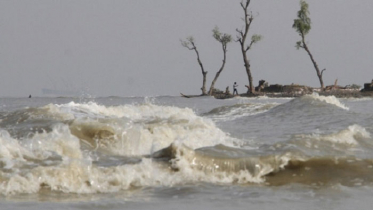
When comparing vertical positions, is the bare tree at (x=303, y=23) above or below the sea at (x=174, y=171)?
above

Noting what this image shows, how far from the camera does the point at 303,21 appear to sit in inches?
1713

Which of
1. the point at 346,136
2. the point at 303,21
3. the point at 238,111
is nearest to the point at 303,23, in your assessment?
the point at 303,21

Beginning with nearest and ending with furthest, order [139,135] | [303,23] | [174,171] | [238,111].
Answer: [174,171] → [139,135] → [238,111] → [303,23]

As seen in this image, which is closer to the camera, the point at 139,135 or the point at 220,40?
the point at 139,135

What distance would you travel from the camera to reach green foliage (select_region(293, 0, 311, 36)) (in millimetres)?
43219

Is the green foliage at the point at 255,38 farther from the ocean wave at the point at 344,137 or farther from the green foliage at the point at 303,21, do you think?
the ocean wave at the point at 344,137

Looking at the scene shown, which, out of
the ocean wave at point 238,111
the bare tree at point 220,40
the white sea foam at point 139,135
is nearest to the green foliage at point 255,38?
the bare tree at point 220,40

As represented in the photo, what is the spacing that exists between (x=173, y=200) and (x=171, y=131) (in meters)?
4.49

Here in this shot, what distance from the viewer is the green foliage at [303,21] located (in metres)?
43.2

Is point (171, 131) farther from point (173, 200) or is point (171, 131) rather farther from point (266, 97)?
point (266, 97)

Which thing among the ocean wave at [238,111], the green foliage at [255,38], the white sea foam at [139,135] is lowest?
the ocean wave at [238,111]

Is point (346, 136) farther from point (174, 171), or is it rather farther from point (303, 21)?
point (303, 21)

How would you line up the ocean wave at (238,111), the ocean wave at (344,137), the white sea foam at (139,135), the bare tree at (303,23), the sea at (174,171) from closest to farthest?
the sea at (174,171)
the white sea foam at (139,135)
the ocean wave at (344,137)
the ocean wave at (238,111)
the bare tree at (303,23)

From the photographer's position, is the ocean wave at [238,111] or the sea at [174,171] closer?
the sea at [174,171]
